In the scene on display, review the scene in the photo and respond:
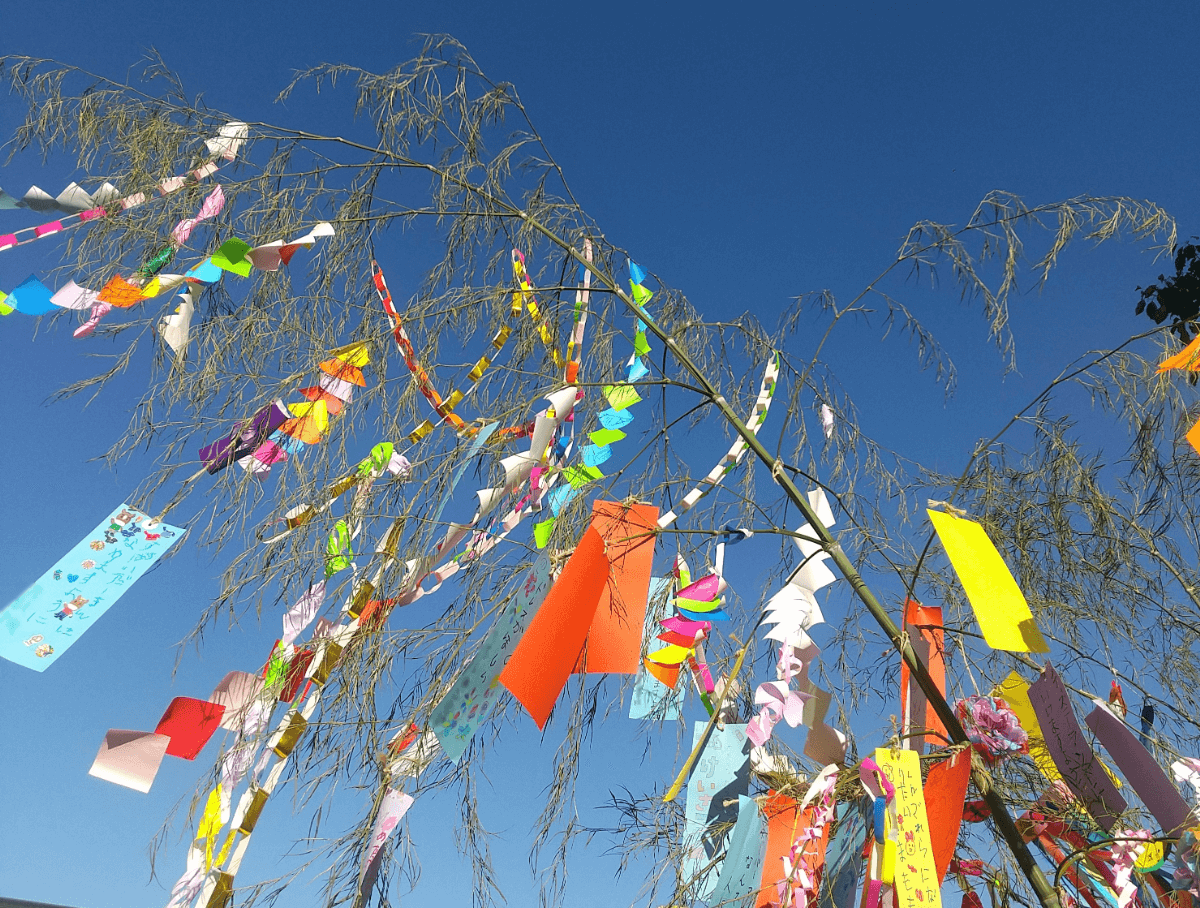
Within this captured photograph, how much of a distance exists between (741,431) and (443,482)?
466 mm

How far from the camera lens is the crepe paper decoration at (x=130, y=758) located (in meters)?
1.15

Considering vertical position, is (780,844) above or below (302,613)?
below

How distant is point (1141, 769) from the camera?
1.19 meters

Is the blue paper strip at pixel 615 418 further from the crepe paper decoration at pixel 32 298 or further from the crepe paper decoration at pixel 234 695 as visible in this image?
the crepe paper decoration at pixel 32 298

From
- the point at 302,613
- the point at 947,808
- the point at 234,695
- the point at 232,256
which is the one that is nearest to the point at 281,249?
the point at 232,256

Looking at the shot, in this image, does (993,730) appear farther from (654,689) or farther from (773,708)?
(654,689)

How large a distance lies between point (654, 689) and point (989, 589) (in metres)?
0.66

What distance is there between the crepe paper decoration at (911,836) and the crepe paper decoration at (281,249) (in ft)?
3.78

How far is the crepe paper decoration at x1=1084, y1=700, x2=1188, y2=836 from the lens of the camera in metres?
1.15

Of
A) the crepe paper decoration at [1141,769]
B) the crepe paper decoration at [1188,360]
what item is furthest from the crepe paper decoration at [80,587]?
the crepe paper decoration at [1188,360]

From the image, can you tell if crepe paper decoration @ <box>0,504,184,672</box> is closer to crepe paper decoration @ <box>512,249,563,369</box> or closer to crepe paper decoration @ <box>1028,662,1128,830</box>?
crepe paper decoration @ <box>512,249,563,369</box>

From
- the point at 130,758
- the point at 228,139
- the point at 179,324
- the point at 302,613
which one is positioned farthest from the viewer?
the point at 228,139

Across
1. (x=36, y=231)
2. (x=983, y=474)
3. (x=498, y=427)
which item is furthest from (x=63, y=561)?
(x=983, y=474)

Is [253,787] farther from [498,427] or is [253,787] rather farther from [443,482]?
[498,427]
